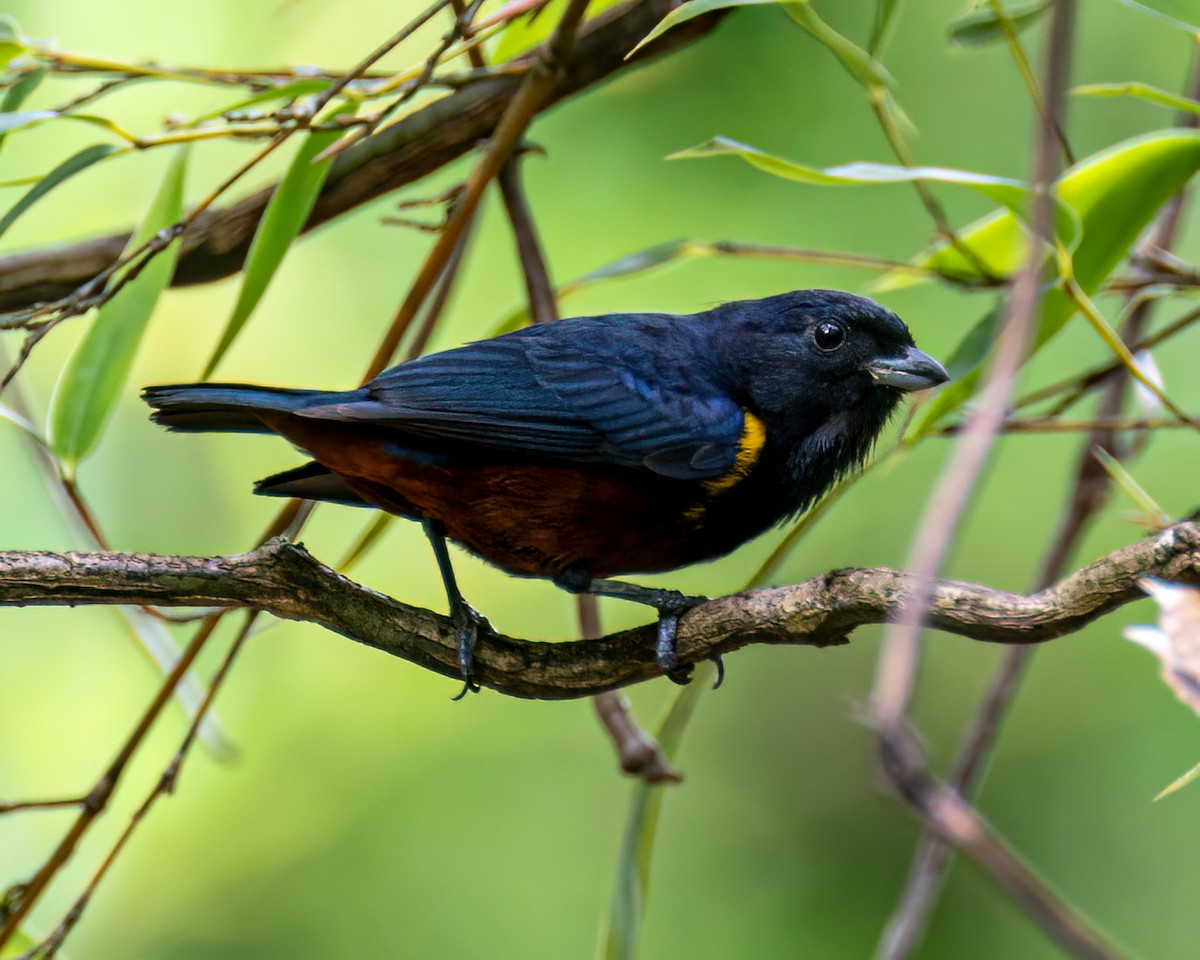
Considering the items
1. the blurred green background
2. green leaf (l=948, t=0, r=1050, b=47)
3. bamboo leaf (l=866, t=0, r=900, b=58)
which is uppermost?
bamboo leaf (l=866, t=0, r=900, b=58)

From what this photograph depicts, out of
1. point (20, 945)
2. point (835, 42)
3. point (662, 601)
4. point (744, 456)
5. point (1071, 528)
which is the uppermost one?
point (835, 42)

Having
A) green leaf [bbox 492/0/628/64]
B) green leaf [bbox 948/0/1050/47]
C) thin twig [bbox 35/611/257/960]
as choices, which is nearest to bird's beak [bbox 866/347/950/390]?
green leaf [bbox 948/0/1050/47]

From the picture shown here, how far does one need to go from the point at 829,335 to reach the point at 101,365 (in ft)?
4.87

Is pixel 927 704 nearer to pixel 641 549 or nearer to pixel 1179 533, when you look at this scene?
pixel 641 549

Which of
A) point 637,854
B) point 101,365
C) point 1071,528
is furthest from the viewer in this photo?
point 1071,528

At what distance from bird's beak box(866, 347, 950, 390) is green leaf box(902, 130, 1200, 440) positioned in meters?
0.36

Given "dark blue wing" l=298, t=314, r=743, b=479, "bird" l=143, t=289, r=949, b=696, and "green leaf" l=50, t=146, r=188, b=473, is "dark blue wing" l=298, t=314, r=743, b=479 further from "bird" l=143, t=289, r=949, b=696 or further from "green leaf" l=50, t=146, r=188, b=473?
"green leaf" l=50, t=146, r=188, b=473

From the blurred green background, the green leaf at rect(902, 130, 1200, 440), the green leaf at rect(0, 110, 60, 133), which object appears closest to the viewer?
the green leaf at rect(902, 130, 1200, 440)

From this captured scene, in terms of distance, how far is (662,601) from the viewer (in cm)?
223

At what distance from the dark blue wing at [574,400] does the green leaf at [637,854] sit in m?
0.46

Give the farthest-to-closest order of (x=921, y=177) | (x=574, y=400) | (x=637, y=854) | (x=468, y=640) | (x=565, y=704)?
(x=565, y=704) → (x=574, y=400) → (x=637, y=854) → (x=468, y=640) → (x=921, y=177)

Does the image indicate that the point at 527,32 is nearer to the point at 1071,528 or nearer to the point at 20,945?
the point at 1071,528

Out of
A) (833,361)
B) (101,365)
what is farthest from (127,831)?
(833,361)

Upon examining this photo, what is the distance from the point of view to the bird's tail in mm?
2379
